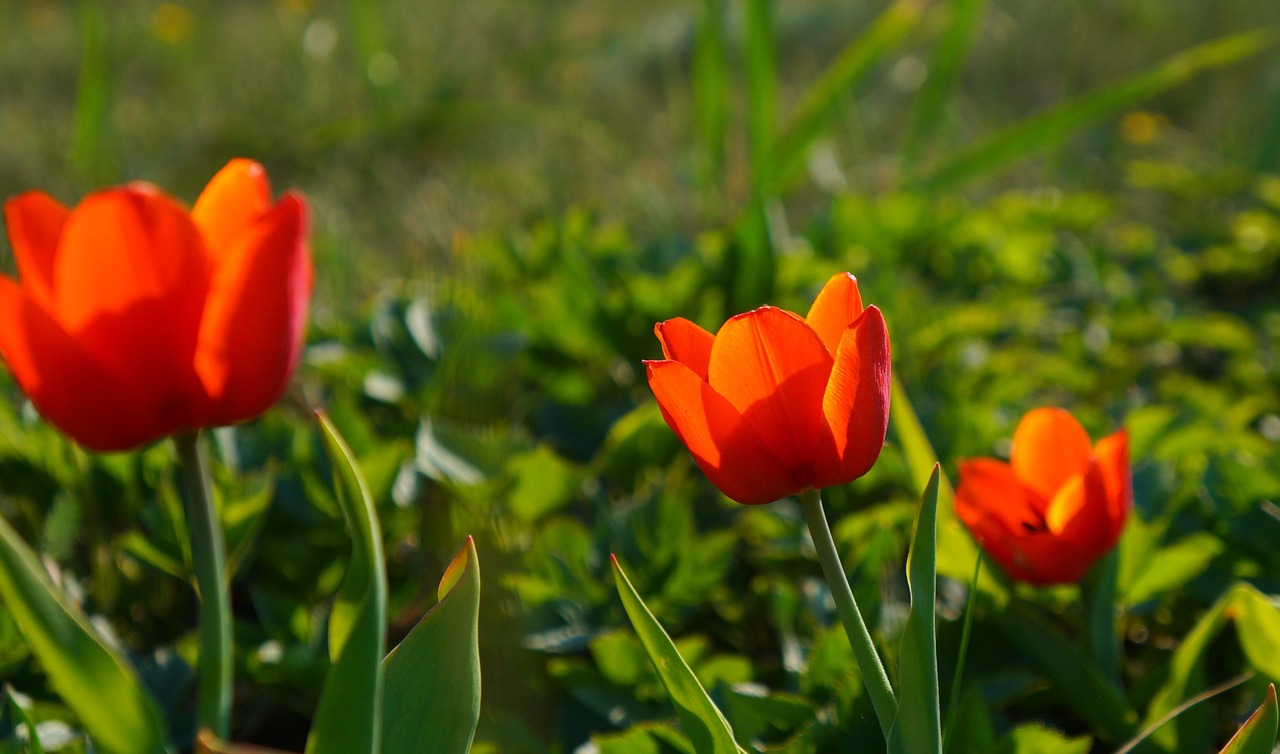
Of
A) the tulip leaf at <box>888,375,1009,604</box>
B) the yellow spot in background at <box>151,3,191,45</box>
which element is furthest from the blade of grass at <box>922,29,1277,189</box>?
the yellow spot in background at <box>151,3,191,45</box>

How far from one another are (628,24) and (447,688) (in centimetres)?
395

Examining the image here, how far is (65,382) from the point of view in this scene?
58 cm

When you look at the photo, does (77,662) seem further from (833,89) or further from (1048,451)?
(833,89)

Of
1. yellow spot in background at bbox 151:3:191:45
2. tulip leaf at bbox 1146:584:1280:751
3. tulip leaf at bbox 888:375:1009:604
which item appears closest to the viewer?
tulip leaf at bbox 1146:584:1280:751

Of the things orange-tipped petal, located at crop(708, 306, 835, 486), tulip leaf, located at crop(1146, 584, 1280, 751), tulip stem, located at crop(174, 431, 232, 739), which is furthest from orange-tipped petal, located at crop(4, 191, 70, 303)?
tulip leaf, located at crop(1146, 584, 1280, 751)

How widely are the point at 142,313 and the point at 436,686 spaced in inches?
9.8

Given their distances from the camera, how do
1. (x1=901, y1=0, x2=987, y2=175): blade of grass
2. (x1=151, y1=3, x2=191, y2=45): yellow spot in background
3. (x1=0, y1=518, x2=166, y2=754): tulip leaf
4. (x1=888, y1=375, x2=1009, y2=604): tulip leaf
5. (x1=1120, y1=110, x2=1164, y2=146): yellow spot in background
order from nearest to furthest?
(x1=0, y1=518, x2=166, y2=754): tulip leaf → (x1=888, y1=375, x2=1009, y2=604): tulip leaf → (x1=901, y1=0, x2=987, y2=175): blade of grass → (x1=1120, y1=110, x2=1164, y2=146): yellow spot in background → (x1=151, y1=3, x2=191, y2=45): yellow spot in background

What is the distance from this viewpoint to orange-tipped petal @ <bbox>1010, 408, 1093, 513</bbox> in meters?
0.79

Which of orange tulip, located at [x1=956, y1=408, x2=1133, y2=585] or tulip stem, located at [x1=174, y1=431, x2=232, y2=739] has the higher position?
tulip stem, located at [x1=174, y1=431, x2=232, y2=739]

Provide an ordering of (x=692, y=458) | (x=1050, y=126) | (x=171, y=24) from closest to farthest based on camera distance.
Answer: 1. (x=692, y=458)
2. (x=1050, y=126)
3. (x=171, y=24)

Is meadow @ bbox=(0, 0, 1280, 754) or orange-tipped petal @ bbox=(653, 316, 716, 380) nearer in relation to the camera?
orange-tipped petal @ bbox=(653, 316, 716, 380)

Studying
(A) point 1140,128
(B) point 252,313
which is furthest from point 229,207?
(A) point 1140,128

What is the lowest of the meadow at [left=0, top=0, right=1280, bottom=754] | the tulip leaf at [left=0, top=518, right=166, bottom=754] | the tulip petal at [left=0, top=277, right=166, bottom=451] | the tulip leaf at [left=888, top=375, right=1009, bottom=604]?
the meadow at [left=0, top=0, right=1280, bottom=754]

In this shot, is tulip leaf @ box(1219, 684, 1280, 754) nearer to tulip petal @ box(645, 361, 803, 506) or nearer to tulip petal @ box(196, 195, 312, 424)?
tulip petal @ box(645, 361, 803, 506)
